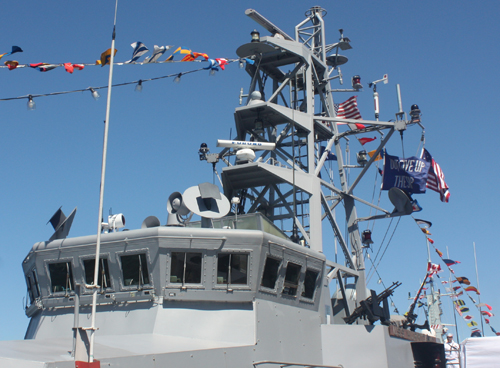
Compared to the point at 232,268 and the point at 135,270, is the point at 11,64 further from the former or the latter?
the point at 232,268

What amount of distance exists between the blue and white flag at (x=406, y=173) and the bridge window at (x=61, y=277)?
46.6 ft

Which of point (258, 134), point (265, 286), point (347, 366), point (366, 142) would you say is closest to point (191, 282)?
point (265, 286)

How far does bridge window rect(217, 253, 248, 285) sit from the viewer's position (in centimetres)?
1391

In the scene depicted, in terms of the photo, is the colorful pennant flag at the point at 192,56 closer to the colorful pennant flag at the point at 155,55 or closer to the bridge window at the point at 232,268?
the colorful pennant flag at the point at 155,55

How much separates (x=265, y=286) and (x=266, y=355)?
5.71 feet

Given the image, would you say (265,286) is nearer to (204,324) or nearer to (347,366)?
(204,324)

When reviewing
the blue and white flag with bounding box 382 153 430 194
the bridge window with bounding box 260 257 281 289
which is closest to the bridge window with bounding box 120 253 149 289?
the bridge window with bounding box 260 257 281 289

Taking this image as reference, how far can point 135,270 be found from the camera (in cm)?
1391

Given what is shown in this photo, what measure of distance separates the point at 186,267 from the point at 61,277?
3782mm

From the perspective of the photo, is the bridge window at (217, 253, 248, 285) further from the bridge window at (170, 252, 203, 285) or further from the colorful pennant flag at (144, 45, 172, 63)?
the colorful pennant flag at (144, 45, 172, 63)

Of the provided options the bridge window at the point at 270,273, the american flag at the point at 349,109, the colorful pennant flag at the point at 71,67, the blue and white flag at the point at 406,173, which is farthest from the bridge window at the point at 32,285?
the american flag at the point at 349,109

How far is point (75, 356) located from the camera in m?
9.39

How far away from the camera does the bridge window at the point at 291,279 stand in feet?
Answer: 49.5

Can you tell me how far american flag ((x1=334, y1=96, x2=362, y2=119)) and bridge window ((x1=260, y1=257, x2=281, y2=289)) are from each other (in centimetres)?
1320
